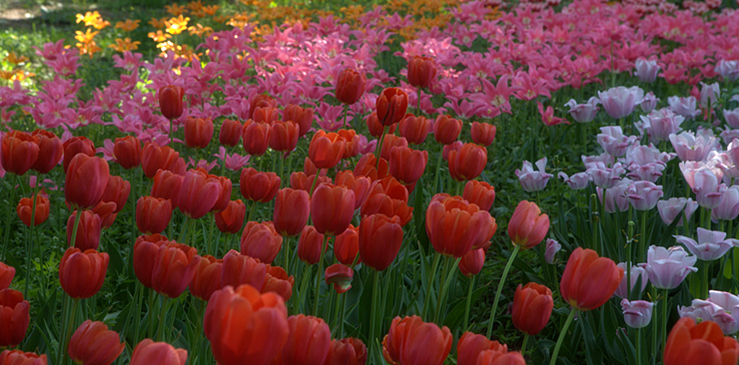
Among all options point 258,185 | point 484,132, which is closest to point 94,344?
point 258,185

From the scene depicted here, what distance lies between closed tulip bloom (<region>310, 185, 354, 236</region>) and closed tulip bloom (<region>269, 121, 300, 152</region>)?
2.06 feet

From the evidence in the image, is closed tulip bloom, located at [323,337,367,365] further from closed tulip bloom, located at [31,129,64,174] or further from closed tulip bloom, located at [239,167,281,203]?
closed tulip bloom, located at [31,129,64,174]

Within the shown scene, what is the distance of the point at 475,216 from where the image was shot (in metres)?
0.95

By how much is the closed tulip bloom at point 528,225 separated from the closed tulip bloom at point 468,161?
34 cm

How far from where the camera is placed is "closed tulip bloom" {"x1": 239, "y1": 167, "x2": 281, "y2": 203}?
1429mm

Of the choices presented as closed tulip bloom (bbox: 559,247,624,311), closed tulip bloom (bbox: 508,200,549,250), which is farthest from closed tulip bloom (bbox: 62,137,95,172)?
closed tulip bloom (bbox: 559,247,624,311)

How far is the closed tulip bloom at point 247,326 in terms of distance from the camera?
20.9 inches

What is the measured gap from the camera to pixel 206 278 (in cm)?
95

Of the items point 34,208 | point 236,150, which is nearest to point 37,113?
point 236,150

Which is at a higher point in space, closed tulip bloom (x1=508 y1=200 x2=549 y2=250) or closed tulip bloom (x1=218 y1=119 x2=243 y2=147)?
closed tulip bloom (x1=508 y1=200 x2=549 y2=250)

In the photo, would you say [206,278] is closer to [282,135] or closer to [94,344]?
[94,344]

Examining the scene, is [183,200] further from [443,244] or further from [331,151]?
[443,244]

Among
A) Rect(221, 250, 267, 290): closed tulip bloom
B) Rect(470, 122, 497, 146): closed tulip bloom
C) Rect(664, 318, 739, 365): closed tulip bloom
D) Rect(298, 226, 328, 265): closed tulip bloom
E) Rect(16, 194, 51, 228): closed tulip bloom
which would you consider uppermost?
Rect(221, 250, 267, 290): closed tulip bloom

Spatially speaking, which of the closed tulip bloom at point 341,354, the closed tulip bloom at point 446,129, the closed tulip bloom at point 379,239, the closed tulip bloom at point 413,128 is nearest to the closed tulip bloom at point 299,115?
the closed tulip bloom at point 413,128
